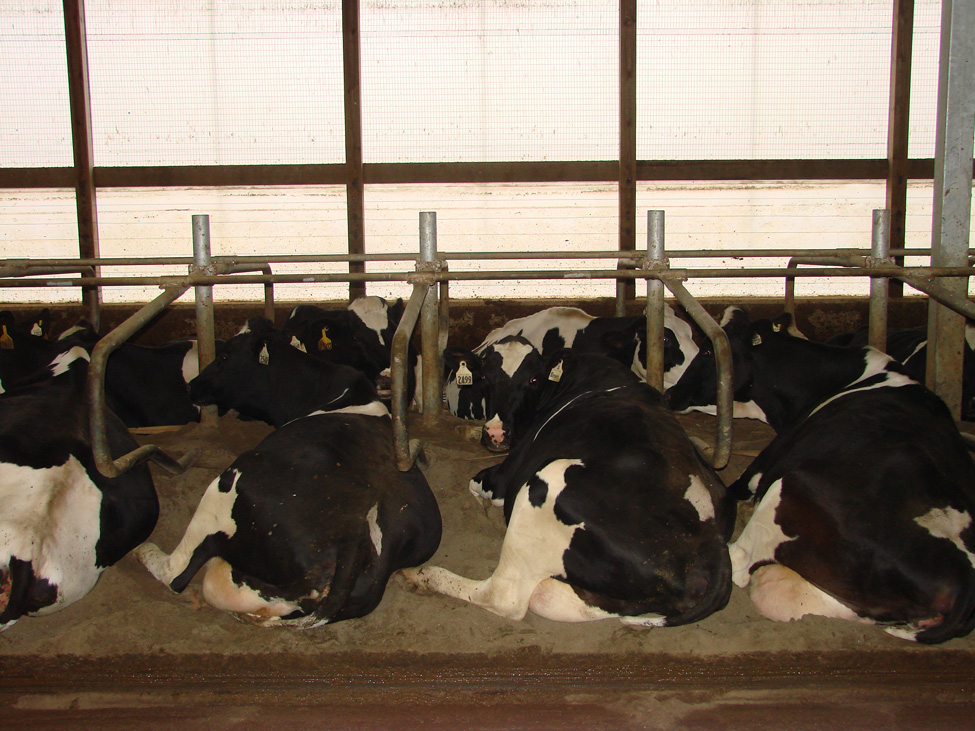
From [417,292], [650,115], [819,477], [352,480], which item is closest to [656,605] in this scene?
[819,477]

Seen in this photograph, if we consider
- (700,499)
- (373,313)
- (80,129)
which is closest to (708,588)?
(700,499)

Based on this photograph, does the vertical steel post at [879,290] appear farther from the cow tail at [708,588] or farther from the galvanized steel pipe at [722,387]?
the cow tail at [708,588]

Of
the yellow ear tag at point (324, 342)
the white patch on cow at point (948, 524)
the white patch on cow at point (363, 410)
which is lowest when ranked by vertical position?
the white patch on cow at point (948, 524)

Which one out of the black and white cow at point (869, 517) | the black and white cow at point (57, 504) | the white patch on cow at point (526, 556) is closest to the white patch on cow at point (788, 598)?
the black and white cow at point (869, 517)

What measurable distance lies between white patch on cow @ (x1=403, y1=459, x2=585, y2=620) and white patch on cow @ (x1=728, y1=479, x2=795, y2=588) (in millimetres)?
726

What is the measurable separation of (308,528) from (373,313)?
12.6 feet

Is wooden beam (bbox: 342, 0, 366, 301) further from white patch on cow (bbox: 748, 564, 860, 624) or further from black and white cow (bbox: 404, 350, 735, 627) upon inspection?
white patch on cow (bbox: 748, 564, 860, 624)

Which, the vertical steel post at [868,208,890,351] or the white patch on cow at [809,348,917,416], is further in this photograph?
the vertical steel post at [868,208,890,351]

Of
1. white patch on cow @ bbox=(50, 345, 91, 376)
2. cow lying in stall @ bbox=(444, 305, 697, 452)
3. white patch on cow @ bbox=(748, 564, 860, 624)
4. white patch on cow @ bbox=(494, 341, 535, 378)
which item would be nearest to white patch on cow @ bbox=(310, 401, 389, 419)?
cow lying in stall @ bbox=(444, 305, 697, 452)

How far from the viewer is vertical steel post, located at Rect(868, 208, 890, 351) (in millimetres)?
4512

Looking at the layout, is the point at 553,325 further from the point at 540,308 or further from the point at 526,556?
the point at 526,556

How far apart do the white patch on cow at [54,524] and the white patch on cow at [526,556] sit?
4.91ft

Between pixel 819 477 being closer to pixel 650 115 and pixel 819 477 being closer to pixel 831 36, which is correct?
pixel 650 115

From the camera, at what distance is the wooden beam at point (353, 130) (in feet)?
28.6
